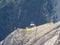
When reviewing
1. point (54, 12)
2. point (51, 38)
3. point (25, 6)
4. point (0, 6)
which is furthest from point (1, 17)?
point (51, 38)

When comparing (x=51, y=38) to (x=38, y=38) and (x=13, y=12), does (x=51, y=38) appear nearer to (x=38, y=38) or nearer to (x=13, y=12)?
(x=38, y=38)

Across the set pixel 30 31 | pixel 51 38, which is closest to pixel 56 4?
pixel 30 31

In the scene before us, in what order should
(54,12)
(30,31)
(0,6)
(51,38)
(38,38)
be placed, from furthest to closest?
(54,12) → (0,6) → (30,31) → (38,38) → (51,38)

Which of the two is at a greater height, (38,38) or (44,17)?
(38,38)

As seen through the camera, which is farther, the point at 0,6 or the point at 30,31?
the point at 0,6

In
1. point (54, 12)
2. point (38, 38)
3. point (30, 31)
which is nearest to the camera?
point (38, 38)

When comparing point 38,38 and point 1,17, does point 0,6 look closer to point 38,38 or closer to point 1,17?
point 1,17
